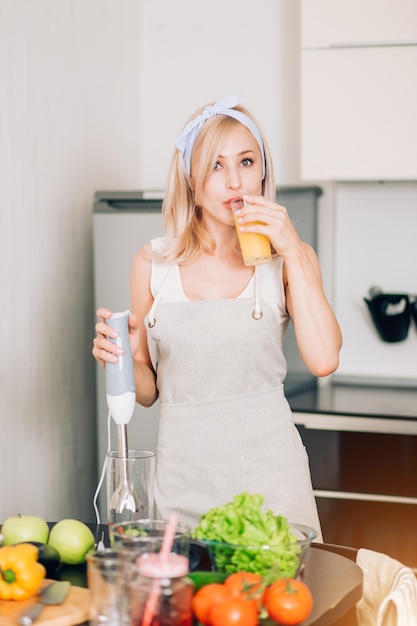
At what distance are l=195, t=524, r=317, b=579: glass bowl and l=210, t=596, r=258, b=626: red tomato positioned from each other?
8 cm

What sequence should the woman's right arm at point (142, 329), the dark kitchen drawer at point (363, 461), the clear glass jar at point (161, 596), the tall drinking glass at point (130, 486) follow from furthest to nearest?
the dark kitchen drawer at point (363, 461)
the woman's right arm at point (142, 329)
the tall drinking glass at point (130, 486)
the clear glass jar at point (161, 596)

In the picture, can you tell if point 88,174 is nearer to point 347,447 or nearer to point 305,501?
point 347,447

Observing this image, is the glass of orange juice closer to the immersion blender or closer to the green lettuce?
the immersion blender

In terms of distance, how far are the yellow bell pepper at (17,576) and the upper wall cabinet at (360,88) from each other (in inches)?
78.8

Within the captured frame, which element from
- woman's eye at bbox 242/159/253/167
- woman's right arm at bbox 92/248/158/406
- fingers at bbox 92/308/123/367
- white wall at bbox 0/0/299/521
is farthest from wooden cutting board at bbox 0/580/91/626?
white wall at bbox 0/0/299/521

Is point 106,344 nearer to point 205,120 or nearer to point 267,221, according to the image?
point 267,221

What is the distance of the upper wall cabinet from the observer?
2924 millimetres

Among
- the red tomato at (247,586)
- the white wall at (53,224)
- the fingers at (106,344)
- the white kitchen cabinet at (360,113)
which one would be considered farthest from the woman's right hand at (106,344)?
the white kitchen cabinet at (360,113)

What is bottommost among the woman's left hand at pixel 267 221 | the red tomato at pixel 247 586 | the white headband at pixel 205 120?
the red tomato at pixel 247 586

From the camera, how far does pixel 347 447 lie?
9.37 ft

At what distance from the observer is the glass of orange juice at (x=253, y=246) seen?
185 cm

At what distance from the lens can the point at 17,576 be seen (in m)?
1.32

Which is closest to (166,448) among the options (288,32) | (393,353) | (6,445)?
(6,445)

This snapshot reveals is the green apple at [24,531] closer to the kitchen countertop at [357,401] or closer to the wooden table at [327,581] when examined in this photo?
the wooden table at [327,581]
